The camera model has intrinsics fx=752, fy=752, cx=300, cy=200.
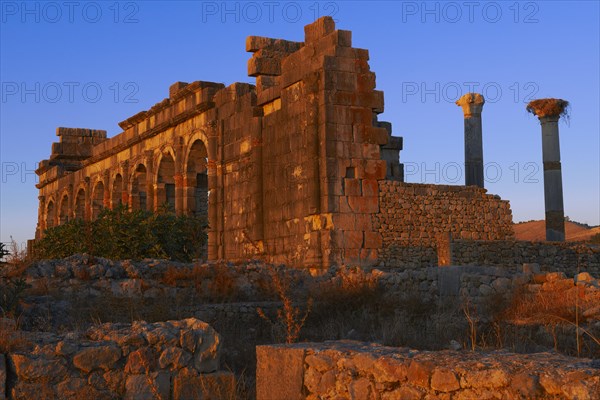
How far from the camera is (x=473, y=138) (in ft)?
75.1

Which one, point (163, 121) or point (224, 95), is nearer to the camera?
point (224, 95)

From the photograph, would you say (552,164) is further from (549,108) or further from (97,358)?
(97,358)

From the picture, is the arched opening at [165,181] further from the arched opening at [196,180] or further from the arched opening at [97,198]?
the arched opening at [97,198]

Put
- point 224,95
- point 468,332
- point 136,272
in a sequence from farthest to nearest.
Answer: point 224,95 → point 136,272 → point 468,332

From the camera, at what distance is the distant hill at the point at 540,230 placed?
1975 inches

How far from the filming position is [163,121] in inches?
927

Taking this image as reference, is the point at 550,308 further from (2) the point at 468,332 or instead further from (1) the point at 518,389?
(1) the point at 518,389

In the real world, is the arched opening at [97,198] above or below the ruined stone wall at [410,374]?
above

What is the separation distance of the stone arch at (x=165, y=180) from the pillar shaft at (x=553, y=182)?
1158 centimetres

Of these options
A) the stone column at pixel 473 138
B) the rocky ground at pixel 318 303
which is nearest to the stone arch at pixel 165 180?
the stone column at pixel 473 138

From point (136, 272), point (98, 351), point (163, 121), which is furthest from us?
point (163, 121)

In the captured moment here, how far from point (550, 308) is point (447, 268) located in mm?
2650

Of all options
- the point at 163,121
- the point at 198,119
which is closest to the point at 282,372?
the point at 198,119

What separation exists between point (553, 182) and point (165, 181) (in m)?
12.1
